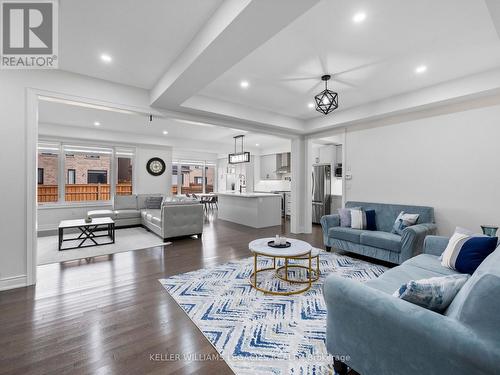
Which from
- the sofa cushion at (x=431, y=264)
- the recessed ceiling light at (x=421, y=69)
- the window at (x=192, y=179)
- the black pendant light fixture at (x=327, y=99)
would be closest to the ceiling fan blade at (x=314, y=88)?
the black pendant light fixture at (x=327, y=99)

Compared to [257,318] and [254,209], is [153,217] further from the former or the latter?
[257,318]

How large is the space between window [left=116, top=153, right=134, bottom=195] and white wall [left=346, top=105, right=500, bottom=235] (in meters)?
7.03

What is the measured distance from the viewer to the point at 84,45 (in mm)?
2703

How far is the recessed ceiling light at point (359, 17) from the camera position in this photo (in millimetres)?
2131

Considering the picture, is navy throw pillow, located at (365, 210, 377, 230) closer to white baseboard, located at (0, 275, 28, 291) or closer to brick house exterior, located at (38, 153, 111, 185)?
white baseboard, located at (0, 275, 28, 291)

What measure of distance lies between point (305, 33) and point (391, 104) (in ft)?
8.41

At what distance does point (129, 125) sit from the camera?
21.2ft

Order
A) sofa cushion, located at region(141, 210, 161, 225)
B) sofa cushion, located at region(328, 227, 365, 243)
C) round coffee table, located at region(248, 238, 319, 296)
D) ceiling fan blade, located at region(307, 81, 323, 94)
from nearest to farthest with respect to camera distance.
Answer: round coffee table, located at region(248, 238, 319, 296), ceiling fan blade, located at region(307, 81, 323, 94), sofa cushion, located at region(328, 227, 365, 243), sofa cushion, located at region(141, 210, 161, 225)

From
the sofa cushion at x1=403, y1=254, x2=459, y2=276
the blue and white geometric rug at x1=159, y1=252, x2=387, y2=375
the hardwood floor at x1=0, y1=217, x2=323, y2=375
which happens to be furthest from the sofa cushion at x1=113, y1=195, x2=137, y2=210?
the sofa cushion at x1=403, y1=254, x2=459, y2=276

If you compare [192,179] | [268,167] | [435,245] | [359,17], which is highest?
[359,17]

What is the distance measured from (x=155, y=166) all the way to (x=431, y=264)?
26.1 feet

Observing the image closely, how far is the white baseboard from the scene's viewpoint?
112 inches

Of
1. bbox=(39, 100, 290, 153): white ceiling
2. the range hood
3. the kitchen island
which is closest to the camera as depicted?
bbox=(39, 100, 290, 153): white ceiling

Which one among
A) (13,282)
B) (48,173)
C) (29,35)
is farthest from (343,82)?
(48,173)
